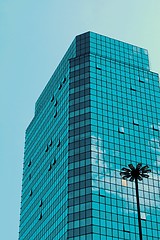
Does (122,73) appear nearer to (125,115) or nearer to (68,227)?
(125,115)

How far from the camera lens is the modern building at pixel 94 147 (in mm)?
95500

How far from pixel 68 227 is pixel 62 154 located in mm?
17242

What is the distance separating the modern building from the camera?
9550cm

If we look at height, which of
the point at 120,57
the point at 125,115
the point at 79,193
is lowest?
the point at 79,193

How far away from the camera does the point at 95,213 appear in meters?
92.9

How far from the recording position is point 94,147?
101 m

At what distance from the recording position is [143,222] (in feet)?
320

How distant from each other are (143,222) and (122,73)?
34590 millimetres

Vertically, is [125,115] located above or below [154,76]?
below

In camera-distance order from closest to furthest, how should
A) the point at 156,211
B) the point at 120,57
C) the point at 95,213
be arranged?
1. the point at 95,213
2. the point at 156,211
3. the point at 120,57

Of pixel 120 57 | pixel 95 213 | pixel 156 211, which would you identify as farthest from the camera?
pixel 120 57

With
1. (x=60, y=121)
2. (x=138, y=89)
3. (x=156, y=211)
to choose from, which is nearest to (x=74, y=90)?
(x=60, y=121)

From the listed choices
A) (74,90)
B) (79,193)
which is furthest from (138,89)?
(79,193)

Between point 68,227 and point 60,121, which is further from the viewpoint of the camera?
point 60,121
